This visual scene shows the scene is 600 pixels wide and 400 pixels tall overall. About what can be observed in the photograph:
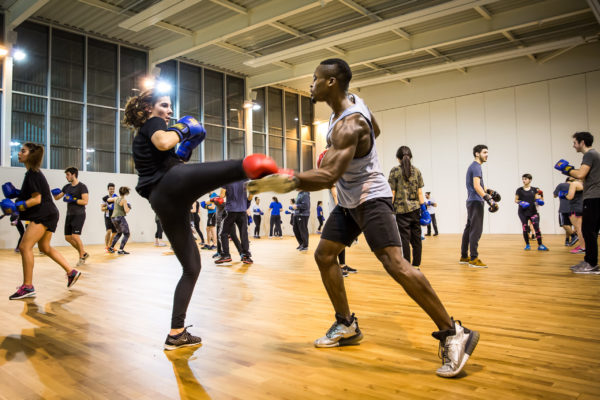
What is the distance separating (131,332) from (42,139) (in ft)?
34.7

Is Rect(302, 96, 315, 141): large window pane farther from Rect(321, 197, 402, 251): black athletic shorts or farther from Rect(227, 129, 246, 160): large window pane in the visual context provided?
Rect(321, 197, 402, 251): black athletic shorts

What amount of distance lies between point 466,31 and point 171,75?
29.7 ft

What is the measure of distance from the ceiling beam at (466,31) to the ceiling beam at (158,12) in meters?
5.46

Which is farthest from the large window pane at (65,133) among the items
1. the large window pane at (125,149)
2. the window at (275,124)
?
the window at (275,124)

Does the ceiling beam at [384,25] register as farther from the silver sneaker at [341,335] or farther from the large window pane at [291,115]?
the silver sneaker at [341,335]

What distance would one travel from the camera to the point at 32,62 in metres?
11.2

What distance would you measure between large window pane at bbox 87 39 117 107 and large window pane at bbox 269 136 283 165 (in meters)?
6.07

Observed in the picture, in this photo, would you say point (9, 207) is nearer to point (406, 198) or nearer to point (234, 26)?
point (406, 198)

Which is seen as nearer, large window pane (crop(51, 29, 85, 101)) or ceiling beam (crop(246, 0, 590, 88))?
ceiling beam (crop(246, 0, 590, 88))

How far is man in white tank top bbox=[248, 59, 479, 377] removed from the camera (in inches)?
69.4

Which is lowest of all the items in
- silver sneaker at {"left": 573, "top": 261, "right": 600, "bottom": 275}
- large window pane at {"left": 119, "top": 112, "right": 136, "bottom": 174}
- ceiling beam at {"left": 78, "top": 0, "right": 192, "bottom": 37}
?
silver sneaker at {"left": 573, "top": 261, "right": 600, "bottom": 275}

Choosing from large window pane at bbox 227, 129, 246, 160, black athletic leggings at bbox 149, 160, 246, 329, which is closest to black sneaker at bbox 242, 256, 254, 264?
black athletic leggings at bbox 149, 160, 246, 329

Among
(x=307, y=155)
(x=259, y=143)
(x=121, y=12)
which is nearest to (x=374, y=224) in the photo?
(x=121, y=12)

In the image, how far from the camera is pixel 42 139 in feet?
36.6
